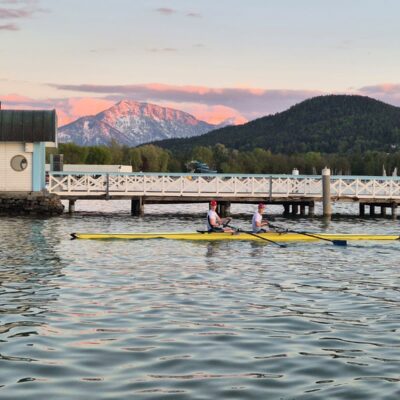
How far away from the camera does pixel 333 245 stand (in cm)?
2630

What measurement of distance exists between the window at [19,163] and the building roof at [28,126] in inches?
38.1

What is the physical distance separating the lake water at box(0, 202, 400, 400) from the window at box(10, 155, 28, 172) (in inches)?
774

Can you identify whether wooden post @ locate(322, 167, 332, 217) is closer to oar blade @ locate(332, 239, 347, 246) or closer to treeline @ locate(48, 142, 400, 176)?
oar blade @ locate(332, 239, 347, 246)

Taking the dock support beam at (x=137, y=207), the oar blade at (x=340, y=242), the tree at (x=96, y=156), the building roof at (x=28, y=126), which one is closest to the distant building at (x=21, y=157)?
the building roof at (x=28, y=126)

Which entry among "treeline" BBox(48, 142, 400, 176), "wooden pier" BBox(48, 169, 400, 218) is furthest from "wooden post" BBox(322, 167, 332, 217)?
"treeline" BBox(48, 142, 400, 176)

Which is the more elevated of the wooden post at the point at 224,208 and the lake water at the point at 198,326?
the wooden post at the point at 224,208

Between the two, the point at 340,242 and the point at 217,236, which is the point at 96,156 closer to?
the point at 217,236

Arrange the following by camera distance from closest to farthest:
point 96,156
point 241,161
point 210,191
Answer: point 210,191 → point 96,156 → point 241,161

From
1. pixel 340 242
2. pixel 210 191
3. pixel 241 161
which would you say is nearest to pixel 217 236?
pixel 340 242

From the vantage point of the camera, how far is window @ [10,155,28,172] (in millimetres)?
41625

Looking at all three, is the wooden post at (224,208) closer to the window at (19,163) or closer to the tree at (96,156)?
the window at (19,163)

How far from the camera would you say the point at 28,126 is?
139 feet

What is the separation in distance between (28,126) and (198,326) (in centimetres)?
3244

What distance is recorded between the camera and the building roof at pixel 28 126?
41625 mm
